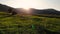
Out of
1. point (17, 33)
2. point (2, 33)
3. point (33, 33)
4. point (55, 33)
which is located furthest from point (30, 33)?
point (55, 33)

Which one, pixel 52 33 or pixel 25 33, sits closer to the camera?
pixel 25 33

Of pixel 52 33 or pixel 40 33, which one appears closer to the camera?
pixel 40 33

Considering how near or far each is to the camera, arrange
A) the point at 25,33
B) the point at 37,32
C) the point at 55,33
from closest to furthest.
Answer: the point at 25,33
the point at 37,32
the point at 55,33

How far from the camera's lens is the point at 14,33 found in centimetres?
2098

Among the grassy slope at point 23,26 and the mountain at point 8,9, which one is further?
the mountain at point 8,9

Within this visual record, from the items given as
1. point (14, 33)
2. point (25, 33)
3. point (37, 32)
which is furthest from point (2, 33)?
point (37, 32)

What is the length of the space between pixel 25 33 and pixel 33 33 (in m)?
1.16

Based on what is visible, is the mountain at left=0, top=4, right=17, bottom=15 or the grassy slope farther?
the mountain at left=0, top=4, right=17, bottom=15

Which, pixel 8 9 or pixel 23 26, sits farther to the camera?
pixel 8 9

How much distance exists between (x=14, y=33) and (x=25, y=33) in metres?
1.97

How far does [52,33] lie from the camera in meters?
24.4

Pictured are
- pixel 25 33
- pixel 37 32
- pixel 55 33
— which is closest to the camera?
pixel 25 33

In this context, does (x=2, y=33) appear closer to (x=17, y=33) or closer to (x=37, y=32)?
(x=17, y=33)

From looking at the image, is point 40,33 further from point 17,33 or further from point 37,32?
point 17,33
